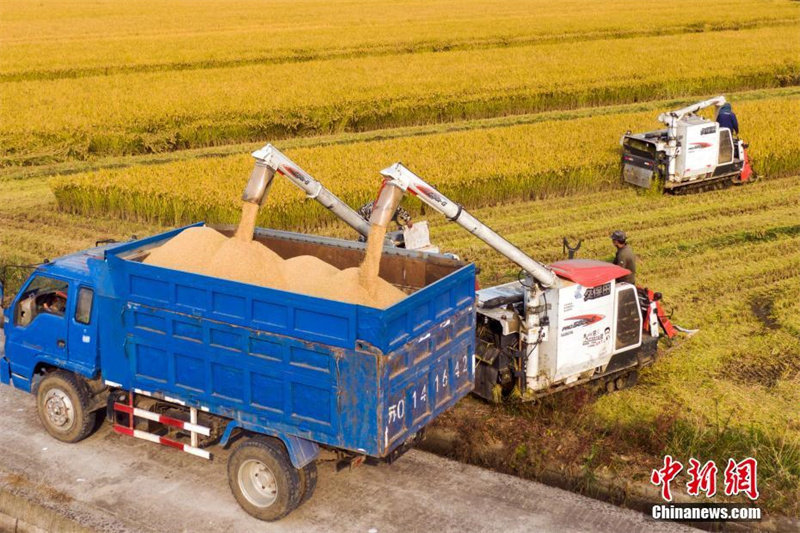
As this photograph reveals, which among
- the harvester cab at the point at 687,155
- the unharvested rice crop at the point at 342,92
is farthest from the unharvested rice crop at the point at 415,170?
the unharvested rice crop at the point at 342,92

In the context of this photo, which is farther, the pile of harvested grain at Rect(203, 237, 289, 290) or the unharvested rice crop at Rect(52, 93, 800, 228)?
the unharvested rice crop at Rect(52, 93, 800, 228)

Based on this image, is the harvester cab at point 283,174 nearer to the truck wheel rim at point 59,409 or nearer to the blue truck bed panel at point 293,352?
the blue truck bed panel at point 293,352

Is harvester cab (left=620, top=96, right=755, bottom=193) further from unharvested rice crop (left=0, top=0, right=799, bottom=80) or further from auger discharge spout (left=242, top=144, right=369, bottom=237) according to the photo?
unharvested rice crop (left=0, top=0, right=799, bottom=80)

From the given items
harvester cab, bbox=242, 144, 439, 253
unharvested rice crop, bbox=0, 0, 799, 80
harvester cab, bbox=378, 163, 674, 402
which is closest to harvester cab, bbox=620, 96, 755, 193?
harvester cab, bbox=378, 163, 674, 402

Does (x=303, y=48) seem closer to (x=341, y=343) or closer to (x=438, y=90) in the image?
(x=438, y=90)

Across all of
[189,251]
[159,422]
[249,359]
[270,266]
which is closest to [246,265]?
[270,266]

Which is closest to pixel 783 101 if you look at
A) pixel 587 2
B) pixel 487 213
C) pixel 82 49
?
pixel 487 213
